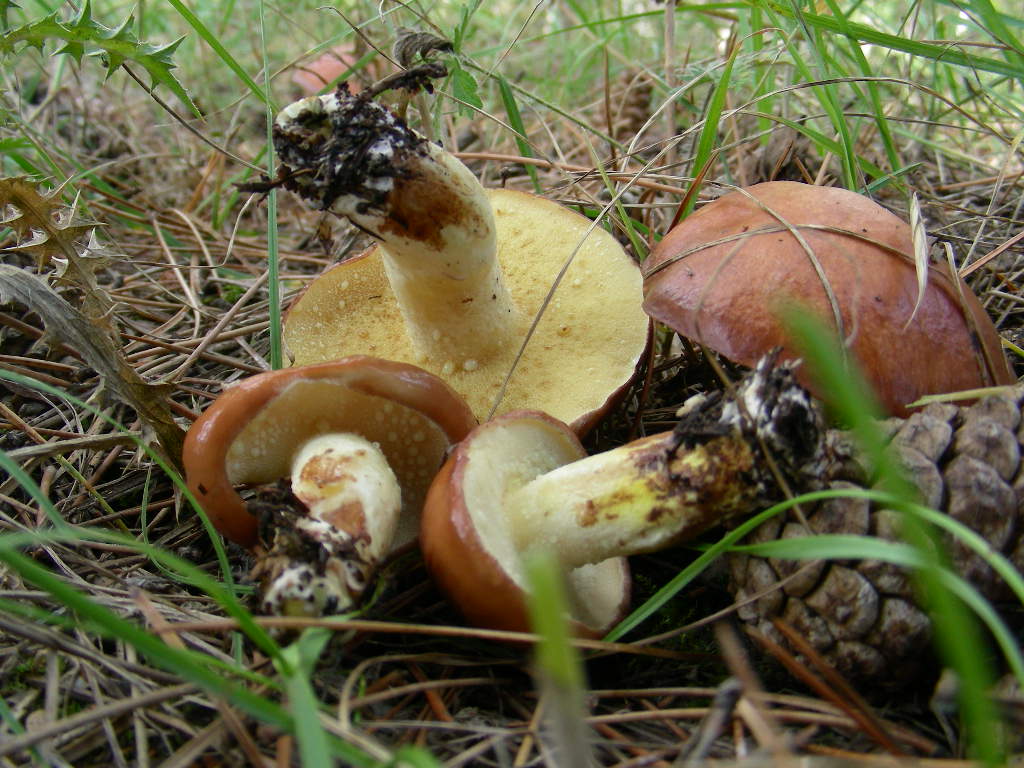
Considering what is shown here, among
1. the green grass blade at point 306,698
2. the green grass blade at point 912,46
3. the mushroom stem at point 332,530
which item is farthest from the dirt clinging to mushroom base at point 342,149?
the green grass blade at point 912,46

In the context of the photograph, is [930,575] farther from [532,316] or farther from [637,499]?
[532,316]

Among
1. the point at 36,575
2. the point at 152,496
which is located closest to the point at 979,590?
the point at 36,575

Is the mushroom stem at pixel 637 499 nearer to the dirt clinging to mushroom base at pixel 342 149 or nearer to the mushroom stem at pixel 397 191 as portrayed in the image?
the mushroom stem at pixel 397 191

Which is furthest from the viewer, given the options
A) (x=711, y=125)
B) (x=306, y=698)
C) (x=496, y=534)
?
(x=711, y=125)

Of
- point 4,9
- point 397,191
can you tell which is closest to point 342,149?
point 397,191

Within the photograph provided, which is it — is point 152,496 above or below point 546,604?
below

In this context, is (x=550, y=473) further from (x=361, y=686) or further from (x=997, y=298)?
(x=997, y=298)
